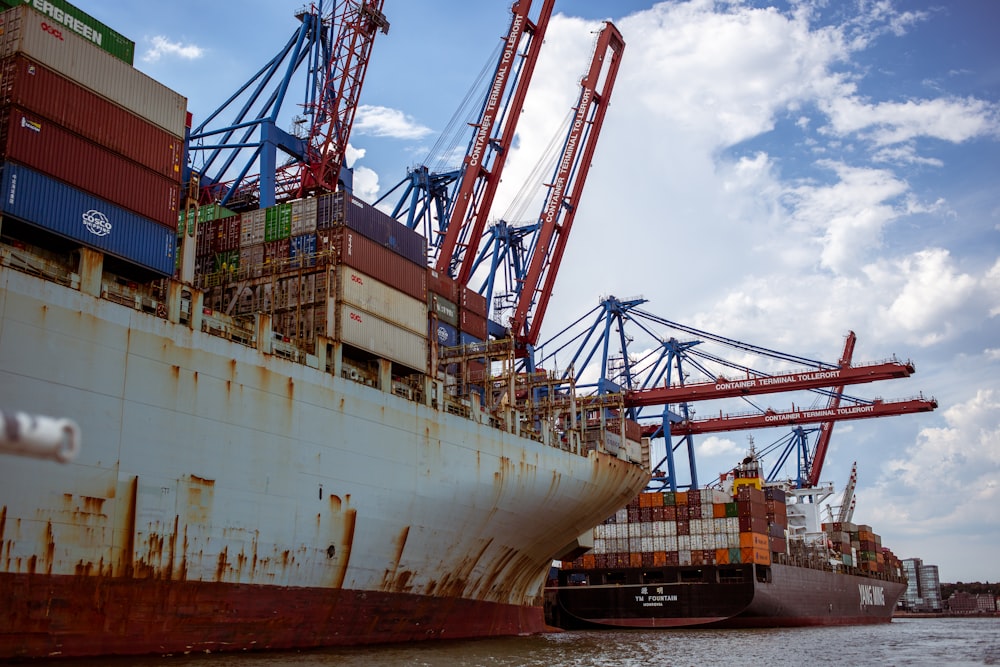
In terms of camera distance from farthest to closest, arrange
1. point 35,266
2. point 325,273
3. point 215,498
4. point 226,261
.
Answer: point 226,261, point 325,273, point 215,498, point 35,266

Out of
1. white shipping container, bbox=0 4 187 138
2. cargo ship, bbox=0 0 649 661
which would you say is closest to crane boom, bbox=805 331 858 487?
cargo ship, bbox=0 0 649 661

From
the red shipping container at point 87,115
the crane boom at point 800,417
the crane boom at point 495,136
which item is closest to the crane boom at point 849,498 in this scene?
the crane boom at point 800,417

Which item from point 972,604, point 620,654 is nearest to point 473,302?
point 620,654

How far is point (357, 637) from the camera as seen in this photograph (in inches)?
838

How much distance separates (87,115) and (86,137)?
0.50 m

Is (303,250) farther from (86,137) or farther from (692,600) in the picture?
(692,600)

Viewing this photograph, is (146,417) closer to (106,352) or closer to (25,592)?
(106,352)

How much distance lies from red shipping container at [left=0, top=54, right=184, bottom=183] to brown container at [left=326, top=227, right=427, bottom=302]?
5.13 metres

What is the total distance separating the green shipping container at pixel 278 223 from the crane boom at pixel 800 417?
120ft

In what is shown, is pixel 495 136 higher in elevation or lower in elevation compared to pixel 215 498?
higher

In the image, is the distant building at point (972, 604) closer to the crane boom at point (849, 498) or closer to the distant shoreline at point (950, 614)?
the distant shoreline at point (950, 614)

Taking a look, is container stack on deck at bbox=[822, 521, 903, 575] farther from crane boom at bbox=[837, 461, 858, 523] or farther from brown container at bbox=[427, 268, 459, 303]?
brown container at bbox=[427, 268, 459, 303]

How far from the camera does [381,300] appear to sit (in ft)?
78.8

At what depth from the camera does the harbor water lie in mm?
17281
